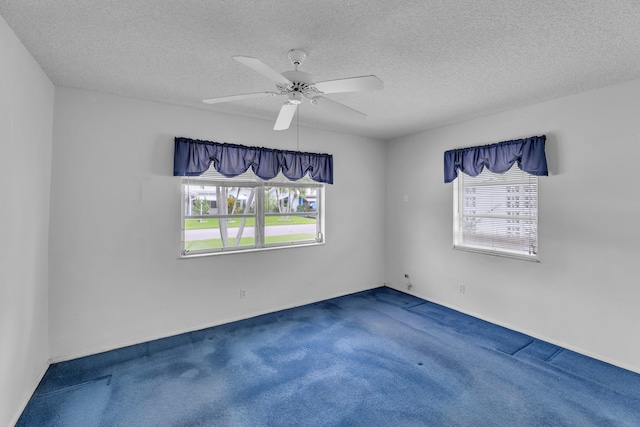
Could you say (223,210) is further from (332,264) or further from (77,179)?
(332,264)

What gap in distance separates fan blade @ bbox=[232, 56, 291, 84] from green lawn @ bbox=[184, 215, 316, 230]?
222cm

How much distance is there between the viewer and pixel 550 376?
2.54 m

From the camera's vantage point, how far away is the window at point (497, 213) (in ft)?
11.2

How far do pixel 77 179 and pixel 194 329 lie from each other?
1967mm

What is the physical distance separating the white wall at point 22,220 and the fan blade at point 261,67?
1.53 m

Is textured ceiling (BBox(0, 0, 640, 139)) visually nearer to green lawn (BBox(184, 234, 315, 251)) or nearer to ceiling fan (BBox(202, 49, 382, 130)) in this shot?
ceiling fan (BBox(202, 49, 382, 130))

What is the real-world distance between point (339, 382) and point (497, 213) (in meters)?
2.78

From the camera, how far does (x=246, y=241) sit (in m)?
3.88

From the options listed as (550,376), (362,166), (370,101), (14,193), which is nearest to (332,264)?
(362,166)

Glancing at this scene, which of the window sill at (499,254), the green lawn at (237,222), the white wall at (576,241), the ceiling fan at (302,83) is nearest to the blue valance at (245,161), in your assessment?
the green lawn at (237,222)

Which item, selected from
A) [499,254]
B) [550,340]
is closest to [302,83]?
[499,254]

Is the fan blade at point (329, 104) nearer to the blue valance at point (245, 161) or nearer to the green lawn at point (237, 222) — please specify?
the blue valance at point (245, 161)

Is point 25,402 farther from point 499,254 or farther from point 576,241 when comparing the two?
point 576,241

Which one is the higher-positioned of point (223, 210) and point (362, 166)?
point (362, 166)
